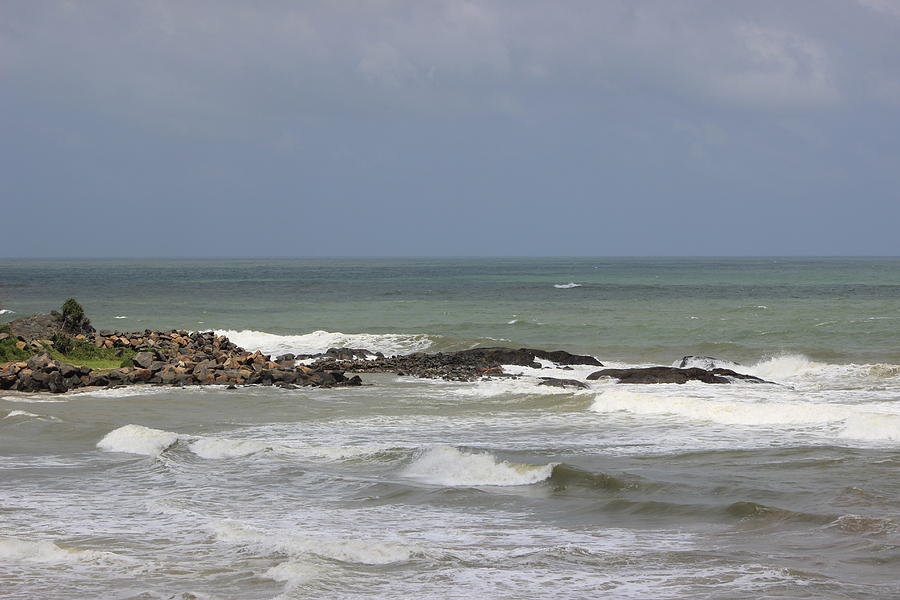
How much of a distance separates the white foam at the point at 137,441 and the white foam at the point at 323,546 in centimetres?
576

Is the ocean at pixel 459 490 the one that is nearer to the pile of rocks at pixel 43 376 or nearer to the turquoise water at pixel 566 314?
the pile of rocks at pixel 43 376

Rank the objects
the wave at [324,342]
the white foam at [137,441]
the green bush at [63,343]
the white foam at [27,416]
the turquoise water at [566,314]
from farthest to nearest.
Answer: the turquoise water at [566,314], the wave at [324,342], the green bush at [63,343], the white foam at [27,416], the white foam at [137,441]

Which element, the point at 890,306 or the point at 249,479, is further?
the point at 890,306

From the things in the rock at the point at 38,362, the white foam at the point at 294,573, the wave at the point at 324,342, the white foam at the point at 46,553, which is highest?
the rock at the point at 38,362

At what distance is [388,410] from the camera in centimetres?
2131

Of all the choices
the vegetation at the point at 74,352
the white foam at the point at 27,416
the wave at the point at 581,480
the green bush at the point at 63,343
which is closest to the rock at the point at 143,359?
the vegetation at the point at 74,352

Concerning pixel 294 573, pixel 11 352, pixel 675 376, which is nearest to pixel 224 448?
pixel 294 573

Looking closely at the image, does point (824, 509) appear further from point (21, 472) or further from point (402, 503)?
point (21, 472)

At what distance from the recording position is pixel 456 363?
100 ft

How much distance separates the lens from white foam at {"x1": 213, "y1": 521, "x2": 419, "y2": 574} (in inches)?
387

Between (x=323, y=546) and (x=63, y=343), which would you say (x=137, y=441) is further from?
(x=63, y=343)

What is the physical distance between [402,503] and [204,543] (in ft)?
9.59

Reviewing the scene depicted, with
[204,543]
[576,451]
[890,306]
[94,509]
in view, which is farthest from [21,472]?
[890,306]

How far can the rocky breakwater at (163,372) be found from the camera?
2378 cm
